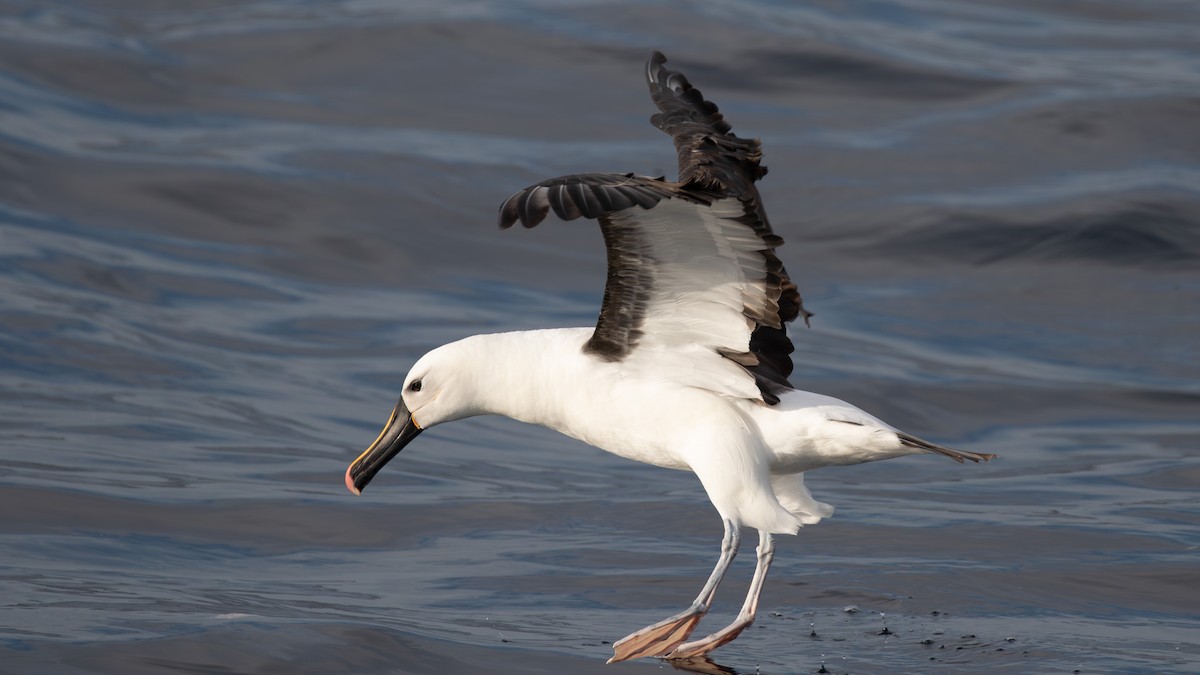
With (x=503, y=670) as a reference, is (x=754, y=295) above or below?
above

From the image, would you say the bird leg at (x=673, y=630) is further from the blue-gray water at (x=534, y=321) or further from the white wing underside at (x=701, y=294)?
the white wing underside at (x=701, y=294)

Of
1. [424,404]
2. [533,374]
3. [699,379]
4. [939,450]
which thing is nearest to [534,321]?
[424,404]

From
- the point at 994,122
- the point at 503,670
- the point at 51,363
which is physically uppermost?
the point at 994,122

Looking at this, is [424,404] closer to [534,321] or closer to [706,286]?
[706,286]

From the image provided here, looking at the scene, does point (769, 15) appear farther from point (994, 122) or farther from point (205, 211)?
point (205, 211)

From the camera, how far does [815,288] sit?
743 inches

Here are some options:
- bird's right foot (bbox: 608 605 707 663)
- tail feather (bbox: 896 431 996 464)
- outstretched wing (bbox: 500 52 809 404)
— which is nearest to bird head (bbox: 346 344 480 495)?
outstretched wing (bbox: 500 52 809 404)

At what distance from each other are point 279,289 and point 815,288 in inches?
244

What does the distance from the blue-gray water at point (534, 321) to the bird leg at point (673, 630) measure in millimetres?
113

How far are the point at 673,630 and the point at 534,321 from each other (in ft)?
31.5

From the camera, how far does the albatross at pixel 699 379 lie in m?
7.94

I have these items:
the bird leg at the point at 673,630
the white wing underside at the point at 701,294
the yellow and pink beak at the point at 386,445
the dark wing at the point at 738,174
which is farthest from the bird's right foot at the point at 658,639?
the yellow and pink beak at the point at 386,445

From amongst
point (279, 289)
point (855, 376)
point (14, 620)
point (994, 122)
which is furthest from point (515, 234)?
point (14, 620)

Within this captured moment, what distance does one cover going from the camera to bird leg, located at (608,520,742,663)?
8.09 meters
